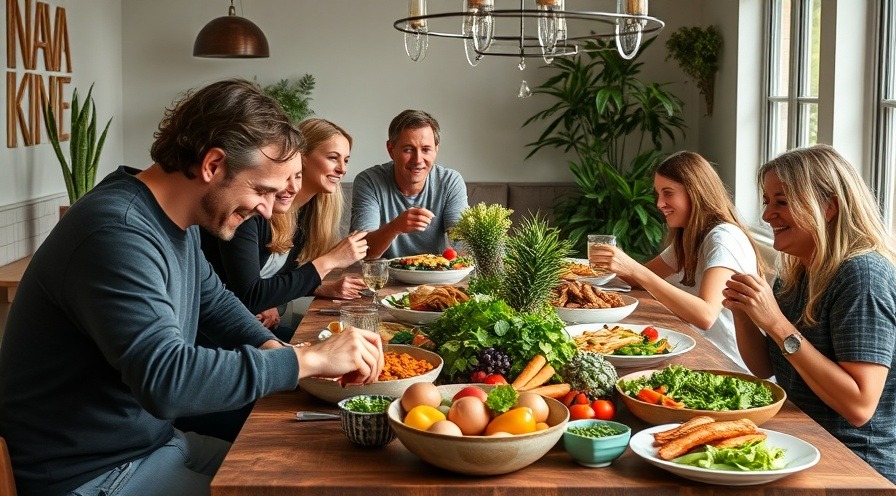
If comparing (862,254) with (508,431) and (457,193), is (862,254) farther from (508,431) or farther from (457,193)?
(457,193)

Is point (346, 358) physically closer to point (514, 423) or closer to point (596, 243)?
point (514, 423)

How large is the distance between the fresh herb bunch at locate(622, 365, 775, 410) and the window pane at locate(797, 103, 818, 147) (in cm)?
320

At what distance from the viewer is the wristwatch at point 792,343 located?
202 centimetres

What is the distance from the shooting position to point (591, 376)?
6.15 ft

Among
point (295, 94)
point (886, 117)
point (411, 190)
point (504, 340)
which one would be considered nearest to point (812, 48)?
point (886, 117)

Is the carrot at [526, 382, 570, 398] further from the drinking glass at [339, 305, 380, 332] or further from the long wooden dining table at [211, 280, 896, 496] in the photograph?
the drinking glass at [339, 305, 380, 332]

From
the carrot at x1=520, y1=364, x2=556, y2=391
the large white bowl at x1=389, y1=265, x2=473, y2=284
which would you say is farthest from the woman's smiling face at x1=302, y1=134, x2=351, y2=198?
the carrot at x1=520, y1=364, x2=556, y2=391

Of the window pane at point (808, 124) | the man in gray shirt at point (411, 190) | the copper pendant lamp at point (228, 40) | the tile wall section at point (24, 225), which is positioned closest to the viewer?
the man in gray shirt at point (411, 190)

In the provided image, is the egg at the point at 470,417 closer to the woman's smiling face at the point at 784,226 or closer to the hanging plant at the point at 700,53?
the woman's smiling face at the point at 784,226

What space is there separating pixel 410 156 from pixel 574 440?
276cm

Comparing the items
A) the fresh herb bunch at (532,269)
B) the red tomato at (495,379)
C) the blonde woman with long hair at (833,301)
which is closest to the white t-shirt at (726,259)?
the blonde woman with long hair at (833,301)

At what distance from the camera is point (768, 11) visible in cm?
534

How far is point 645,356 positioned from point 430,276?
4.40ft

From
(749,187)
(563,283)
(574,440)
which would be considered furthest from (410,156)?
(574,440)
